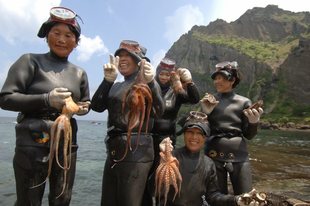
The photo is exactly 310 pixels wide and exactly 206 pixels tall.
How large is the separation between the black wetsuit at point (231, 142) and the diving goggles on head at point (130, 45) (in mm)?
1801

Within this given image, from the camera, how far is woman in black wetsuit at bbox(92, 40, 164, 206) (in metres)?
3.15

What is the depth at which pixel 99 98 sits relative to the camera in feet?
11.4

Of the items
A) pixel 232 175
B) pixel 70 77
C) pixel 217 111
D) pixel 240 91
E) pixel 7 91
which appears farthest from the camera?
pixel 240 91

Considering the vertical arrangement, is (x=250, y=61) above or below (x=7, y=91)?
above

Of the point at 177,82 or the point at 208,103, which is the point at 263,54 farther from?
the point at 177,82

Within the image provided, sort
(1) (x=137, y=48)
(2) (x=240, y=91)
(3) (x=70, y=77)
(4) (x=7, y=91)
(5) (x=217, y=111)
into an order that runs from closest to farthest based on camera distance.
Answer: (4) (x=7, y=91) → (3) (x=70, y=77) → (1) (x=137, y=48) → (5) (x=217, y=111) → (2) (x=240, y=91)

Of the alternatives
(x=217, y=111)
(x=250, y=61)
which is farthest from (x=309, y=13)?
(x=217, y=111)

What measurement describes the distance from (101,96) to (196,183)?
183 centimetres

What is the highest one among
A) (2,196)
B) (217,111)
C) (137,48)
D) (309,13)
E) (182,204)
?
(309,13)

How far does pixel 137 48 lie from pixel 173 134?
171cm

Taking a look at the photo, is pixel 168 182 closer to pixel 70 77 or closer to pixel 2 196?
pixel 70 77

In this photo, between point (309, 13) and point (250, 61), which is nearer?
point (250, 61)

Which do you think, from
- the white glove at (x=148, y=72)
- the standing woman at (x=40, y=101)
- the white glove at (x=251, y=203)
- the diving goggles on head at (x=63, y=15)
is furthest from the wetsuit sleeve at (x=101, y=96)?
the white glove at (x=251, y=203)

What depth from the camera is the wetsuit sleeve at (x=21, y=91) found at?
109 inches
